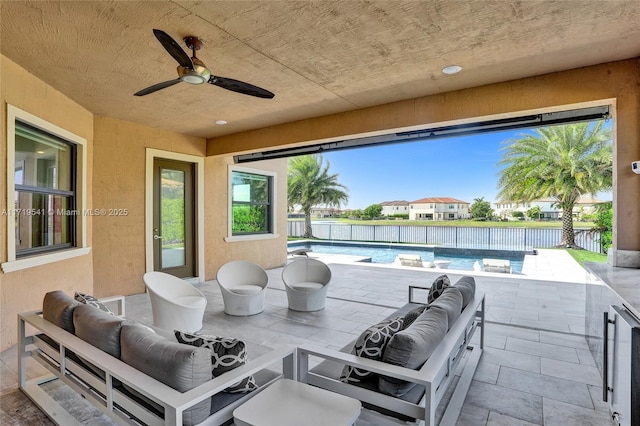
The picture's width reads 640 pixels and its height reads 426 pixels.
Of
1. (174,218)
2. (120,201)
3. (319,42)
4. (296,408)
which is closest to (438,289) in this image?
(296,408)

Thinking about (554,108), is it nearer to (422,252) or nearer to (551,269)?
(551,269)

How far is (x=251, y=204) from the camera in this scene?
7.96 m

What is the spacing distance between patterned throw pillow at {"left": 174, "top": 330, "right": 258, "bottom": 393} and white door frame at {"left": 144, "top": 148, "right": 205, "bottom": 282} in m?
4.68

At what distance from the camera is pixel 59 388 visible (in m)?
2.57

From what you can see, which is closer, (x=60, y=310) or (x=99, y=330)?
(x=99, y=330)

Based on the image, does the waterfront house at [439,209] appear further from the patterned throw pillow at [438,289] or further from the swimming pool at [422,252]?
the patterned throw pillow at [438,289]

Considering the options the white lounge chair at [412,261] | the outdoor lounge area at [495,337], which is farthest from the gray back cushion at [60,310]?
the white lounge chair at [412,261]

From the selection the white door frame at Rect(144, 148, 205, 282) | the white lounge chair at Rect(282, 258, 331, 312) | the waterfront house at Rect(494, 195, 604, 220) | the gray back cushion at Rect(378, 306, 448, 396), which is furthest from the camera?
the waterfront house at Rect(494, 195, 604, 220)

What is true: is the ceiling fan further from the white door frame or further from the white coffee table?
the white door frame

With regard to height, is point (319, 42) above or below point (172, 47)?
above

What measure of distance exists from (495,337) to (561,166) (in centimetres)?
914

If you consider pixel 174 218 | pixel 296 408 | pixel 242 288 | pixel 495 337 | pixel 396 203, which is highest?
pixel 396 203

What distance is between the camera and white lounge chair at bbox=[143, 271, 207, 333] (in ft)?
11.7

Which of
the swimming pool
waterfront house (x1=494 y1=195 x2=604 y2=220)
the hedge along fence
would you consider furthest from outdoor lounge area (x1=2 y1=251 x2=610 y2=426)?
the hedge along fence
